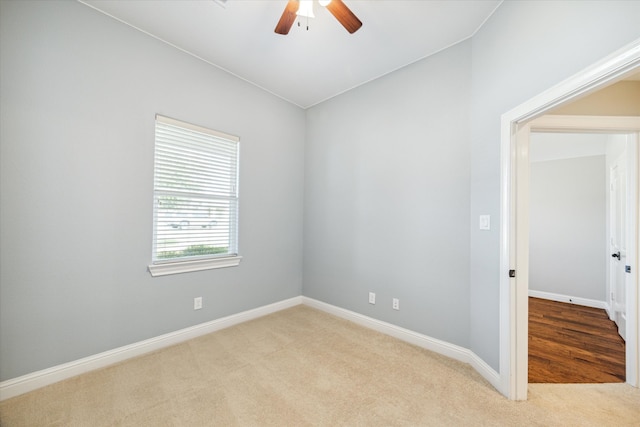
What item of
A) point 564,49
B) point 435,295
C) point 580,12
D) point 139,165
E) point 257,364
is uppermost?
point 580,12

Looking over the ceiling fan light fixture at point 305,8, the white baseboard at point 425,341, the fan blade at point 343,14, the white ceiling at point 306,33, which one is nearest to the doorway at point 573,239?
the white baseboard at point 425,341

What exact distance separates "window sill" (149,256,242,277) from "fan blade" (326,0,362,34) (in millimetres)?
2497

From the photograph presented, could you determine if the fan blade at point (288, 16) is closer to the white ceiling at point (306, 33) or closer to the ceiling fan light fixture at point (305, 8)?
the ceiling fan light fixture at point (305, 8)

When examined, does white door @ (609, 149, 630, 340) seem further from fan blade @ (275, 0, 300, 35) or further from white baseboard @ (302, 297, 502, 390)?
fan blade @ (275, 0, 300, 35)

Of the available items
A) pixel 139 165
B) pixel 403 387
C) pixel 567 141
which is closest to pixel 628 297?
pixel 403 387

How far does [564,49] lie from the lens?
1390mm

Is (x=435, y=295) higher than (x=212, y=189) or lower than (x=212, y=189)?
lower

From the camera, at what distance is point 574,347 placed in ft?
8.31

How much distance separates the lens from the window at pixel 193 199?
2379 millimetres

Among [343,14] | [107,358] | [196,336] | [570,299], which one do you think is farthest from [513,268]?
[570,299]

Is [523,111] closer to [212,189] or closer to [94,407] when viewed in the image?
[212,189]

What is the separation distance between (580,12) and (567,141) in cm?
340

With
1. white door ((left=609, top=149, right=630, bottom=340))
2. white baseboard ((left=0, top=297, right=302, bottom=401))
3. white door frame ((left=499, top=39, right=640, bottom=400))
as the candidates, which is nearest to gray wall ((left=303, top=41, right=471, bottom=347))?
white door frame ((left=499, top=39, right=640, bottom=400))

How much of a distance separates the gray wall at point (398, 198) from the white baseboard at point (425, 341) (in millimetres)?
64
